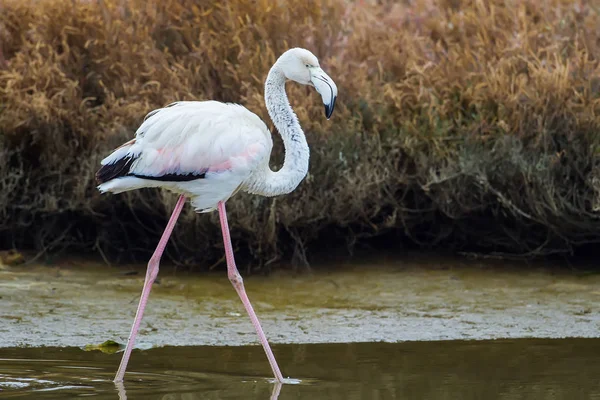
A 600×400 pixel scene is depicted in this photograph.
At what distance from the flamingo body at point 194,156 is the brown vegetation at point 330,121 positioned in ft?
5.19

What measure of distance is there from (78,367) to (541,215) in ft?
11.1

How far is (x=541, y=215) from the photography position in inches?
279

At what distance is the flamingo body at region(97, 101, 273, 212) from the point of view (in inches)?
213

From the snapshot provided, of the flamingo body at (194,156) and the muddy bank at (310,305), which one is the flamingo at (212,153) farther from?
the muddy bank at (310,305)

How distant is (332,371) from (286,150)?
47.8 inches

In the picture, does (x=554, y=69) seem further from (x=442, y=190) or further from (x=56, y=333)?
(x=56, y=333)

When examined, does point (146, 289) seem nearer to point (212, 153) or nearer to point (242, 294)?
point (242, 294)

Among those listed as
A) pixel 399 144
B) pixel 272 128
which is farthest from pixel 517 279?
pixel 272 128

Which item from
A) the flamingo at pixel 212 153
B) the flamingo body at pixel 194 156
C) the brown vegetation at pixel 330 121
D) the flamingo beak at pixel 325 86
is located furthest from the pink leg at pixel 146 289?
the brown vegetation at pixel 330 121

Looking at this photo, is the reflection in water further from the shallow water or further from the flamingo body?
the flamingo body

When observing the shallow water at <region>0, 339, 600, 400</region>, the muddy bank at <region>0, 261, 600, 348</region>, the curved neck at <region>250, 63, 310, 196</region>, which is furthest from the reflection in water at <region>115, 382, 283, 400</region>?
the curved neck at <region>250, 63, 310, 196</region>

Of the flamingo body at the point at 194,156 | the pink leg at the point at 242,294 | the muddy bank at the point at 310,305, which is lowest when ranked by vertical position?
the muddy bank at the point at 310,305

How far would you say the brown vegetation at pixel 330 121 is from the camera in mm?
7199

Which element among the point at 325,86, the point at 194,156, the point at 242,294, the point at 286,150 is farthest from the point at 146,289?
the point at 325,86
